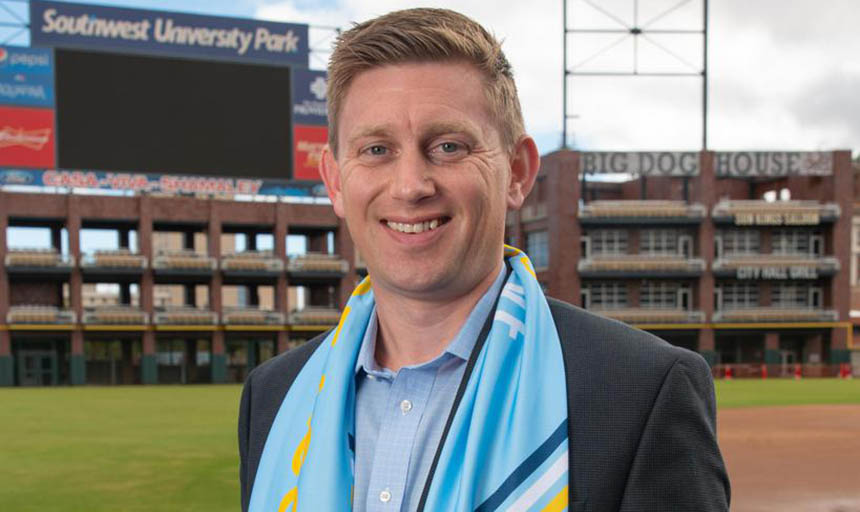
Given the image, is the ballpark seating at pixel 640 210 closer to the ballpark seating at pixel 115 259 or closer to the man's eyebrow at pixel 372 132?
the ballpark seating at pixel 115 259

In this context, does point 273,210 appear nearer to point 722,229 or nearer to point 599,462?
point 722,229

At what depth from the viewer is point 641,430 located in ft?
6.65

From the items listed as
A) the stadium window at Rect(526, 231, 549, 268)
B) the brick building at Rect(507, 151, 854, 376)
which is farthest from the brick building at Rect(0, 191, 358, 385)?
the brick building at Rect(507, 151, 854, 376)

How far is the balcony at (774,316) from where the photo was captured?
2283 inches

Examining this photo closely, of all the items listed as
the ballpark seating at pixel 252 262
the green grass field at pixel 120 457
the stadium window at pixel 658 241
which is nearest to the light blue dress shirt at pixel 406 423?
the green grass field at pixel 120 457

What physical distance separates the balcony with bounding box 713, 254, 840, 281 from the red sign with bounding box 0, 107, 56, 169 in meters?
41.2

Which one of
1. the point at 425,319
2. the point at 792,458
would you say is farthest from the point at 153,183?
the point at 425,319

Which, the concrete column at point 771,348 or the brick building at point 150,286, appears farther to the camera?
the concrete column at point 771,348

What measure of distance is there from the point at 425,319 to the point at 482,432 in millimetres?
401

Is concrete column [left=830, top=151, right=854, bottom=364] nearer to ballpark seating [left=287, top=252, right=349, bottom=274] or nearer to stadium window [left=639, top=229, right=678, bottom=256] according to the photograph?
stadium window [left=639, top=229, right=678, bottom=256]

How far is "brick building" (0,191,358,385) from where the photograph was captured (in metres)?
52.2

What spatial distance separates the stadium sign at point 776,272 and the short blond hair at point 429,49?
194 feet

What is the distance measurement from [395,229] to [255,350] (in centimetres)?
5686

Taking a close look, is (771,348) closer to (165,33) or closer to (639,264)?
(639,264)
